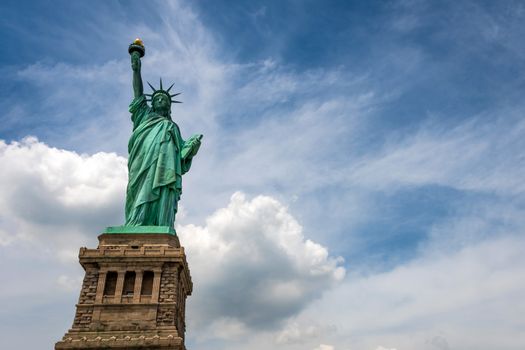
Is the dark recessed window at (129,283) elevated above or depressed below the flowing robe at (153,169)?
below

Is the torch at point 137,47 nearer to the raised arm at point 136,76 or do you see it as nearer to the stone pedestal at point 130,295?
the raised arm at point 136,76

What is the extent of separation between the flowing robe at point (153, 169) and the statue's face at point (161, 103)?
60cm

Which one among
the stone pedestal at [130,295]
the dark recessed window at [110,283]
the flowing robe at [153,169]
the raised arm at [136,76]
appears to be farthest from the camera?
the raised arm at [136,76]

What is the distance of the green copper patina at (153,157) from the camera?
1093 inches

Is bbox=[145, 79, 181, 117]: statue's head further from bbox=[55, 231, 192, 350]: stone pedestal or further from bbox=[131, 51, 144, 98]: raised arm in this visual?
bbox=[55, 231, 192, 350]: stone pedestal

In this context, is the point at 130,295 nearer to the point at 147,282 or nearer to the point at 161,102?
the point at 147,282

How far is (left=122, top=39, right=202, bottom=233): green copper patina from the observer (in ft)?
91.1

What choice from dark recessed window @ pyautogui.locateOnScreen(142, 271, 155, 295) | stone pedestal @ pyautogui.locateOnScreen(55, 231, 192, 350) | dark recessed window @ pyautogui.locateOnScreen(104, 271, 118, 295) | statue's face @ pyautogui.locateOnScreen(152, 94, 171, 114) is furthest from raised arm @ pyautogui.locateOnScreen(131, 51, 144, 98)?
dark recessed window @ pyautogui.locateOnScreen(142, 271, 155, 295)

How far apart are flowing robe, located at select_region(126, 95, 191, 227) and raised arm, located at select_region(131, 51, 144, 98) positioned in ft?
1.74

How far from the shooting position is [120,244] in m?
25.7

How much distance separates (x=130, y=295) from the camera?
79.7 ft

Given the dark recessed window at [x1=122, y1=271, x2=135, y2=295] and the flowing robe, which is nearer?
the dark recessed window at [x1=122, y1=271, x2=135, y2=295]

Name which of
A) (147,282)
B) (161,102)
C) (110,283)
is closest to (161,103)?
(161,102)

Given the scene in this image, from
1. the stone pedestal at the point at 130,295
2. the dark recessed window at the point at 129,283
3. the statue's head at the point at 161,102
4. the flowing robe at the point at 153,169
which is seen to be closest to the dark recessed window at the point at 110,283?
the stone pedestal at the point at 130,295
